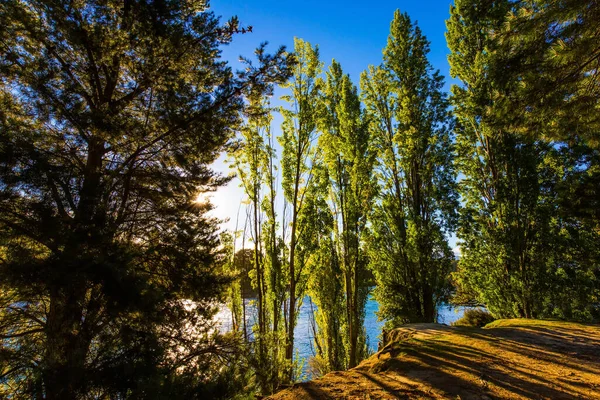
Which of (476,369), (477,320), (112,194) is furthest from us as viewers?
(477,320)

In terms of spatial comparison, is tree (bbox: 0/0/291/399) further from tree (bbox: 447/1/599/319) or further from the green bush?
the green bush

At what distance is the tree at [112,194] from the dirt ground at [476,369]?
1892mm

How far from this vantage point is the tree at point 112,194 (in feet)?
9.20

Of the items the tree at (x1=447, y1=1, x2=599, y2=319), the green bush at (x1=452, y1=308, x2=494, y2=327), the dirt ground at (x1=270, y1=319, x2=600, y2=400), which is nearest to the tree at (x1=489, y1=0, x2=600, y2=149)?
the dirt ground at (x1=270, y1=319, x2=600, y2=400)

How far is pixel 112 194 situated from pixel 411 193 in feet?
30.9

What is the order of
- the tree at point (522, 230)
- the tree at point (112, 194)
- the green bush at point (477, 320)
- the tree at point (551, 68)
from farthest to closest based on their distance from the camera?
the green bush at point (477, 320)
the tree at point (522, 230)
the tree at point (551, 68)
the tree at point (112, 194)

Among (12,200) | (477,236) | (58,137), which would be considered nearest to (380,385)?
(12,200)

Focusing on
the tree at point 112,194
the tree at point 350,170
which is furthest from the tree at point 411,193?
the tree at point 112,194

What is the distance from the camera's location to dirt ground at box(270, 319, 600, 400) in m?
2.88

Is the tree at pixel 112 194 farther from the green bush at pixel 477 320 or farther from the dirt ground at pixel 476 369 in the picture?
the green bush at pixel 477 320

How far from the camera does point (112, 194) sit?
12.0ft

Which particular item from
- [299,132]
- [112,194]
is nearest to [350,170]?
[299,132]

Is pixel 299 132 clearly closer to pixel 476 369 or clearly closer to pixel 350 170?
pixel 350 170

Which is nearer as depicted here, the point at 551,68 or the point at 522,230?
the point at 551,68
